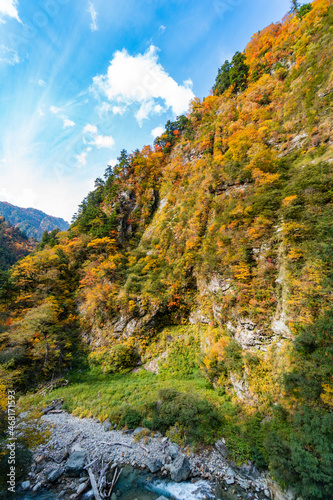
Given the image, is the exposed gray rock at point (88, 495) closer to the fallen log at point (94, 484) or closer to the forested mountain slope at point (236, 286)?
the fallen log at point (94, 484)

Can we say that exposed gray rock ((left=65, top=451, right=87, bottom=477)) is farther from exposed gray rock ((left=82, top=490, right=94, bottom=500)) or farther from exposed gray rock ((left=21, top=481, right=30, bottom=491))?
exposed gray rock ((left=21, top=481, right=30, bottom=491))

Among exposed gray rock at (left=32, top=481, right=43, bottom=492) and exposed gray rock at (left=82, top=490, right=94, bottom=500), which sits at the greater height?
exposed gray rock at (left=82, top=490, right=94, bottom=500)

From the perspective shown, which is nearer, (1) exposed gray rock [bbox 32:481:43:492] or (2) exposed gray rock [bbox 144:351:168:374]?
(1) exposed gray rock [bbox 32:481:43:492]

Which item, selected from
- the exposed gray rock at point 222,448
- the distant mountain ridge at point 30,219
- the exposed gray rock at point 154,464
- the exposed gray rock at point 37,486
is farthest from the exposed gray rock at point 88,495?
the distant mountain ridge at point 30,219

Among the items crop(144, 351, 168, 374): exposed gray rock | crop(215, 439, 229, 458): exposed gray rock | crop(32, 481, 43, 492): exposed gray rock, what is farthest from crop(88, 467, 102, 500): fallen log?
crop(144, 351, 168, 374): exposed gray rock

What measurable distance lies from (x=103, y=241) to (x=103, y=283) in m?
7.07

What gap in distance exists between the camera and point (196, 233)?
18.0m

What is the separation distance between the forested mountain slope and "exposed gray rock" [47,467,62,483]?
3657 millimetres

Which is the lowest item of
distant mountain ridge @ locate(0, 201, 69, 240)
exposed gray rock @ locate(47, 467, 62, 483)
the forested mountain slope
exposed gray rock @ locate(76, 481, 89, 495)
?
exposed gray rock @ locate(47, 467, 62, 483)

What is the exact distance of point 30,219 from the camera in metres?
147

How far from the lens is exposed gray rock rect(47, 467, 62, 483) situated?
7.65 meters

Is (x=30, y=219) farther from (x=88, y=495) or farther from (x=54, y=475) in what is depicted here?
(x=88, y=495)

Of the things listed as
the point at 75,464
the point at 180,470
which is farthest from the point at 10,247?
the point at 180,470

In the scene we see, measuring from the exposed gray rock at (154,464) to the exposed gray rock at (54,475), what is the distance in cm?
441
